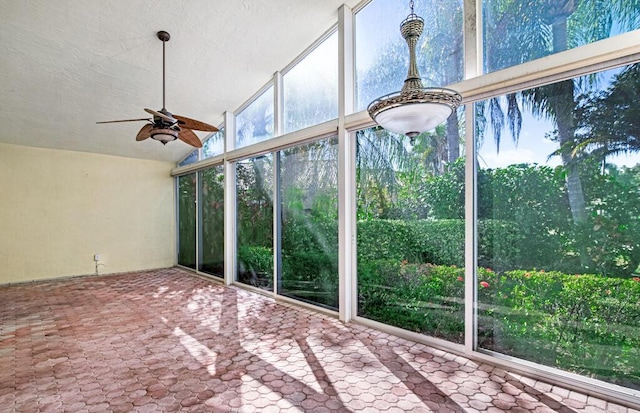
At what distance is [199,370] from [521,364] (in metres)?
2.52

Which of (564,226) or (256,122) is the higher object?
(256,122)

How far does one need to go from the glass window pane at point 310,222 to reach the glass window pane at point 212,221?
1.78m

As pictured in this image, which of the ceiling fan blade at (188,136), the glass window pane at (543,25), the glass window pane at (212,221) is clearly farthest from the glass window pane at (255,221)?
the glass window pane at (543,25)

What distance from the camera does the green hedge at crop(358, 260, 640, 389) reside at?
2.15 m

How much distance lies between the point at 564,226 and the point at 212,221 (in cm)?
540

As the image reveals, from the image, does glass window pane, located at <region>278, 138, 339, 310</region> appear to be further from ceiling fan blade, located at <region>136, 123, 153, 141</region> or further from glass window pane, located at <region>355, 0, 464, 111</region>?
ceiling fan blade, located at <region>136, 123, 153, 141</region>

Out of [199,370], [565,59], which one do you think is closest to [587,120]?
[565,59]

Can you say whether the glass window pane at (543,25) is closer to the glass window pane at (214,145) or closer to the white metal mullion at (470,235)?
the white metal mullion at (470,235)

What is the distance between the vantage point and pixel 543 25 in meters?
2.45

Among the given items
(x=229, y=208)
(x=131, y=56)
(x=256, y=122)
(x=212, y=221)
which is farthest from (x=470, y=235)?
(x=212, y=221)

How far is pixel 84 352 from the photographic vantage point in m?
2.99

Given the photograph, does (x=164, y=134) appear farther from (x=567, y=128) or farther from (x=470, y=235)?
(x=567, y=128)

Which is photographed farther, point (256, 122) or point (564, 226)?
point (256, 122)

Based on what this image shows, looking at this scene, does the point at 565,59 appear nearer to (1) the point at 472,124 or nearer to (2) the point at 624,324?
(1) the point at 472,124
